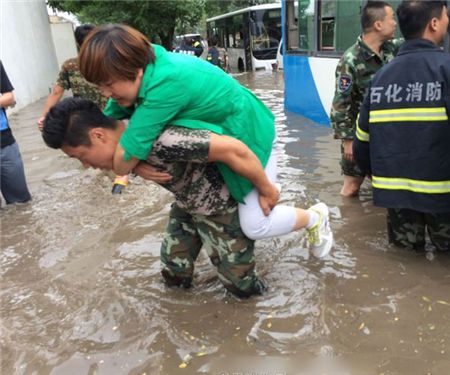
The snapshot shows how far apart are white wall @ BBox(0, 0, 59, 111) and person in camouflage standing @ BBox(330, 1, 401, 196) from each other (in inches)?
413

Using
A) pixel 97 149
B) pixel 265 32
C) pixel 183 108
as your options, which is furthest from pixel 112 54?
pixel 265 32

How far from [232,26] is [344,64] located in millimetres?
17707

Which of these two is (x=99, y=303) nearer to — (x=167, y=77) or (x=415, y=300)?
(x=167, y=77)

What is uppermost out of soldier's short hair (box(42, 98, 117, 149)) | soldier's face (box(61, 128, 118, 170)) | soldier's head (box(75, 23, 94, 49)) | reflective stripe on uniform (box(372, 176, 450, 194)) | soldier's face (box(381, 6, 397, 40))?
soldier's head (box(75, 23, 94, 49))

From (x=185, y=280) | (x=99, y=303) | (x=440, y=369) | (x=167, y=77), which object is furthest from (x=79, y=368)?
(x=440, y=369)

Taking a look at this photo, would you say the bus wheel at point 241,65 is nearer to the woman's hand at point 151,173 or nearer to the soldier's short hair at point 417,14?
the soldier's short hair at point 417,14

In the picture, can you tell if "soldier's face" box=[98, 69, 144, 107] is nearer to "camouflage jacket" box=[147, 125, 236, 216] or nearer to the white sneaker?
"camouflage jacket" box=[147, 125, 236, 216]

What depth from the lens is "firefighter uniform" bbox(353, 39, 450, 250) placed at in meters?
2.26

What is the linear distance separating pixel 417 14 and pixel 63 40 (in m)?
24.8

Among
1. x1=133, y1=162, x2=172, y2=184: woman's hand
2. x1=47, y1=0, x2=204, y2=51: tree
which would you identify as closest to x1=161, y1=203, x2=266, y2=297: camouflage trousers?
x1=133, y1=162, x2=172, y2=184: woman's hand

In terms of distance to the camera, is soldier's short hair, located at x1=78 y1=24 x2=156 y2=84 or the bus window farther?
the bus window

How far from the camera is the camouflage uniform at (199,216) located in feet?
5.71

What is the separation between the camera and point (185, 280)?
2.56 meters

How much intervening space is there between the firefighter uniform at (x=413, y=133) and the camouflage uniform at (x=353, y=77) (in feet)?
3.04
